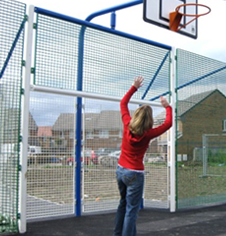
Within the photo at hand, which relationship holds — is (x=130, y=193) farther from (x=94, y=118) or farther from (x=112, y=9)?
(x=112, y=9)

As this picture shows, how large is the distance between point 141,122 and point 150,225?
2592 mm

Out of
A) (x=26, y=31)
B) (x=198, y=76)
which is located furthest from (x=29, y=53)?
(x=198, y=76)

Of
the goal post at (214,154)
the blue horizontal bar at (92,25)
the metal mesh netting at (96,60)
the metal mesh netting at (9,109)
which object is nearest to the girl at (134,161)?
the metal mesh netting at (9,109)

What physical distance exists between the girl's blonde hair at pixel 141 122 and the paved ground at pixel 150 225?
206 cm

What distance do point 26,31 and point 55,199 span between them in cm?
288

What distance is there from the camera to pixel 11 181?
5.27 m

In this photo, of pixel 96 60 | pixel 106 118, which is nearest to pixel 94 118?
pixel 106 118

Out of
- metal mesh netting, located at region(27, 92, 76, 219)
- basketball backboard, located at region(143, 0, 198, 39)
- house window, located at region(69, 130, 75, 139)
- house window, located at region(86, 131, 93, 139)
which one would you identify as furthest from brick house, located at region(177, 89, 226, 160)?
metal mesh netting, located at region(27, 92, 76, 219)

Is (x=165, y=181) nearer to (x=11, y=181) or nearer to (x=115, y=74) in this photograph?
(x=115, y=74)

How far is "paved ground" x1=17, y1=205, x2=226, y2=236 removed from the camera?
5.31 m

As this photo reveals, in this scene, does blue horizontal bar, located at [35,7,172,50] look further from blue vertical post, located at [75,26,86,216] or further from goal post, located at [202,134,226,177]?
goal post, located at [202,134,226,177]

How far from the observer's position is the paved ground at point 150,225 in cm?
531

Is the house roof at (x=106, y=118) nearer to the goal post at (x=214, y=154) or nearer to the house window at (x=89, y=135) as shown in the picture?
the house window at (x=89, y=135)

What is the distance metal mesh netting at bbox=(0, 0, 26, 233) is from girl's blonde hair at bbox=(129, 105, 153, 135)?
2148 mm
